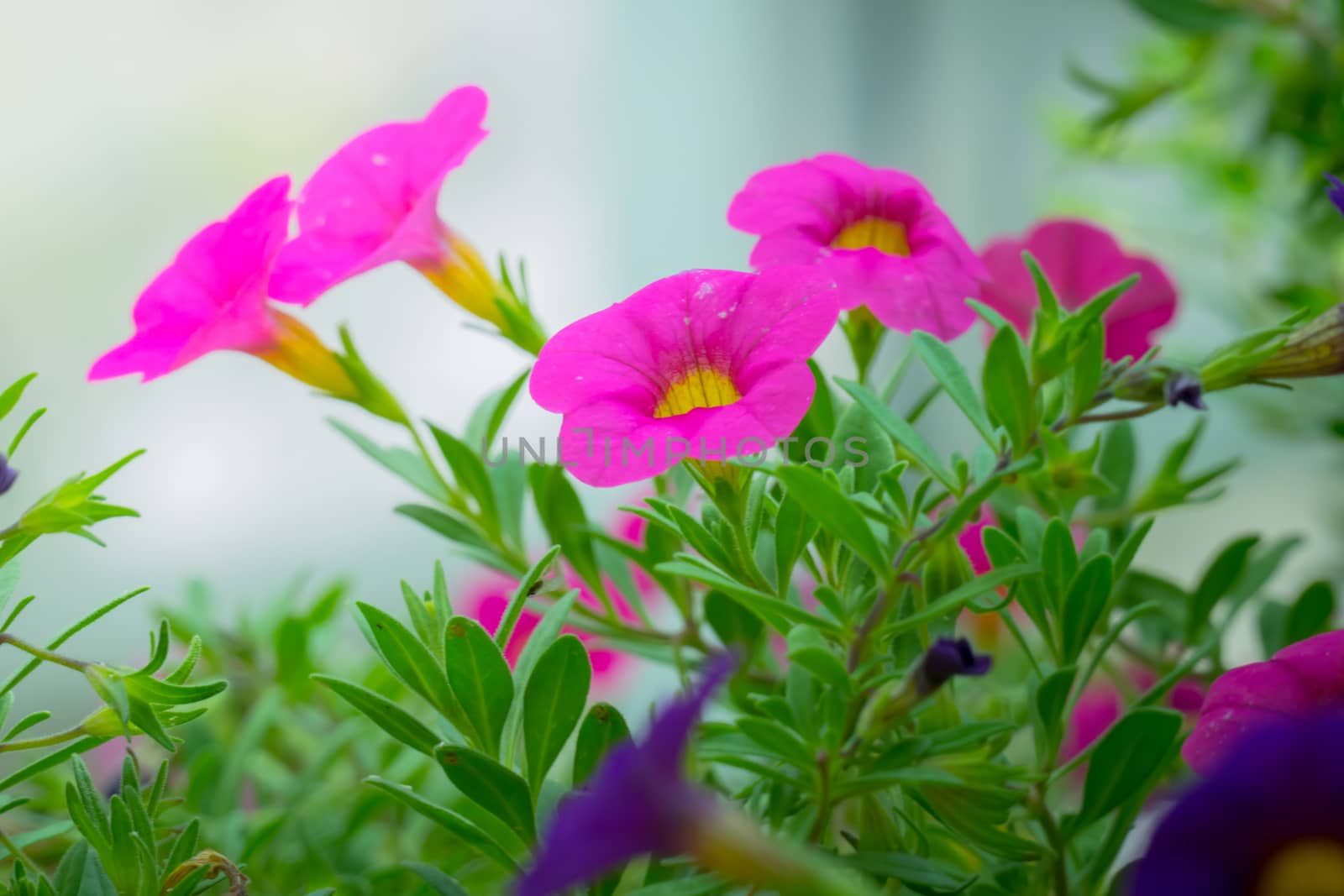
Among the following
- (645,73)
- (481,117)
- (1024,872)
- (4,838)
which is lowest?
(1024,872)

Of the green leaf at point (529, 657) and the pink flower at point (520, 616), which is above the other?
the green leaf at point (529, 657)

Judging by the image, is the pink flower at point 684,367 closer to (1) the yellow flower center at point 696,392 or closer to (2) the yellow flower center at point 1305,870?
(1) the yellow flower center at point 696,392

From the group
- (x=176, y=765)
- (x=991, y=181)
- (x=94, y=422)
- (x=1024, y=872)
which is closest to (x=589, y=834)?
(x=1024, y=872)

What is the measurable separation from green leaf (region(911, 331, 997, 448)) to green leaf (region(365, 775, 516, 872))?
0.20 meters

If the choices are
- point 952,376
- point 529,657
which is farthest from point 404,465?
point 952,376

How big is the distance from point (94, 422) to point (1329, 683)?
123cm

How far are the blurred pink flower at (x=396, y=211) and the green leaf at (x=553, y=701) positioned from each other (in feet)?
0.55

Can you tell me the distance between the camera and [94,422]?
121 centimetres

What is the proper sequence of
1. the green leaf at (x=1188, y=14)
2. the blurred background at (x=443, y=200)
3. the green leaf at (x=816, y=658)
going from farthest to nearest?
the blurred background at (x=443, y=200) < the green leaf at (x=1188, y=14) < the green leaf at (x=816, y=658)

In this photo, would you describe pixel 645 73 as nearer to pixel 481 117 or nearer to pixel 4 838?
pixel 481 117

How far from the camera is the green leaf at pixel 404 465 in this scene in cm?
47

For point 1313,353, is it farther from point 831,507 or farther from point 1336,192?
point 831,507

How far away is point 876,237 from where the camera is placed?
1.41ft

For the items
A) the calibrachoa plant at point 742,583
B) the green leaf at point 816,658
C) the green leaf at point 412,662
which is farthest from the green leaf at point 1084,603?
the green leaf at point 412,662
